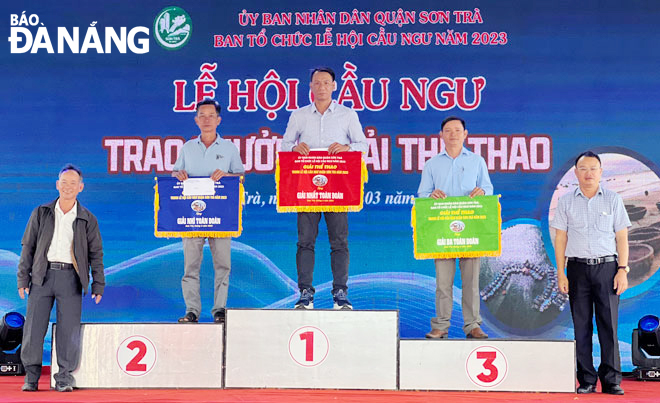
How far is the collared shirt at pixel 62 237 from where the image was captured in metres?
5.14

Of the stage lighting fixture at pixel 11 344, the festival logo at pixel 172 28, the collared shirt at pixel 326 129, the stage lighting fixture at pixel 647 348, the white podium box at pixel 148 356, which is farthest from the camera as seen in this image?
the festival logo at pixel 172 28

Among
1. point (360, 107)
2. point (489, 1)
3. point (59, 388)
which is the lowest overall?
point (59, 388)

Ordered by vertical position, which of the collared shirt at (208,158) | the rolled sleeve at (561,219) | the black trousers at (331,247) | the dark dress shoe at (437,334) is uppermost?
the collared shirt at (208,158)

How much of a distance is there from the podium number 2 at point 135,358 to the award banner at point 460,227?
73.5 inches

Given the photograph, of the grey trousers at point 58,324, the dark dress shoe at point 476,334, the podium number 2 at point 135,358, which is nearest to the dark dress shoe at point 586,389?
the dark dress shoe at point 476,334

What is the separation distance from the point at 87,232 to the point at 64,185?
0.33 meters

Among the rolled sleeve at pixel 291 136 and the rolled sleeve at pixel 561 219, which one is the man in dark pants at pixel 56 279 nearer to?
the rolled sleeve at pixel 291 136

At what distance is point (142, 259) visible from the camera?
6688 mm

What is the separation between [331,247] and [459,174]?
38.8 inches

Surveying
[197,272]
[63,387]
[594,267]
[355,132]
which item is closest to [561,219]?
[594,267]

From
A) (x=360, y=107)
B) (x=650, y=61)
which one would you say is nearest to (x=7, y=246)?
(x=360, y=107)

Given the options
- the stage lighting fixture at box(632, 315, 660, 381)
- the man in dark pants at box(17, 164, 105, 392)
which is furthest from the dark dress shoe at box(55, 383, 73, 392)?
the stage lighting fixture at box(632, 315, 660, 381)

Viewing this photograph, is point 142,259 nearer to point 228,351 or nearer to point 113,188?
point 113,188

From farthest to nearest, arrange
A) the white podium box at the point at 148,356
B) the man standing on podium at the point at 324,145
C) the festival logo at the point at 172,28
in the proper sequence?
the festival logo at the point at 172,28, the man standing on podium at the point at 324,145, the white podium box at the point at 148,356
